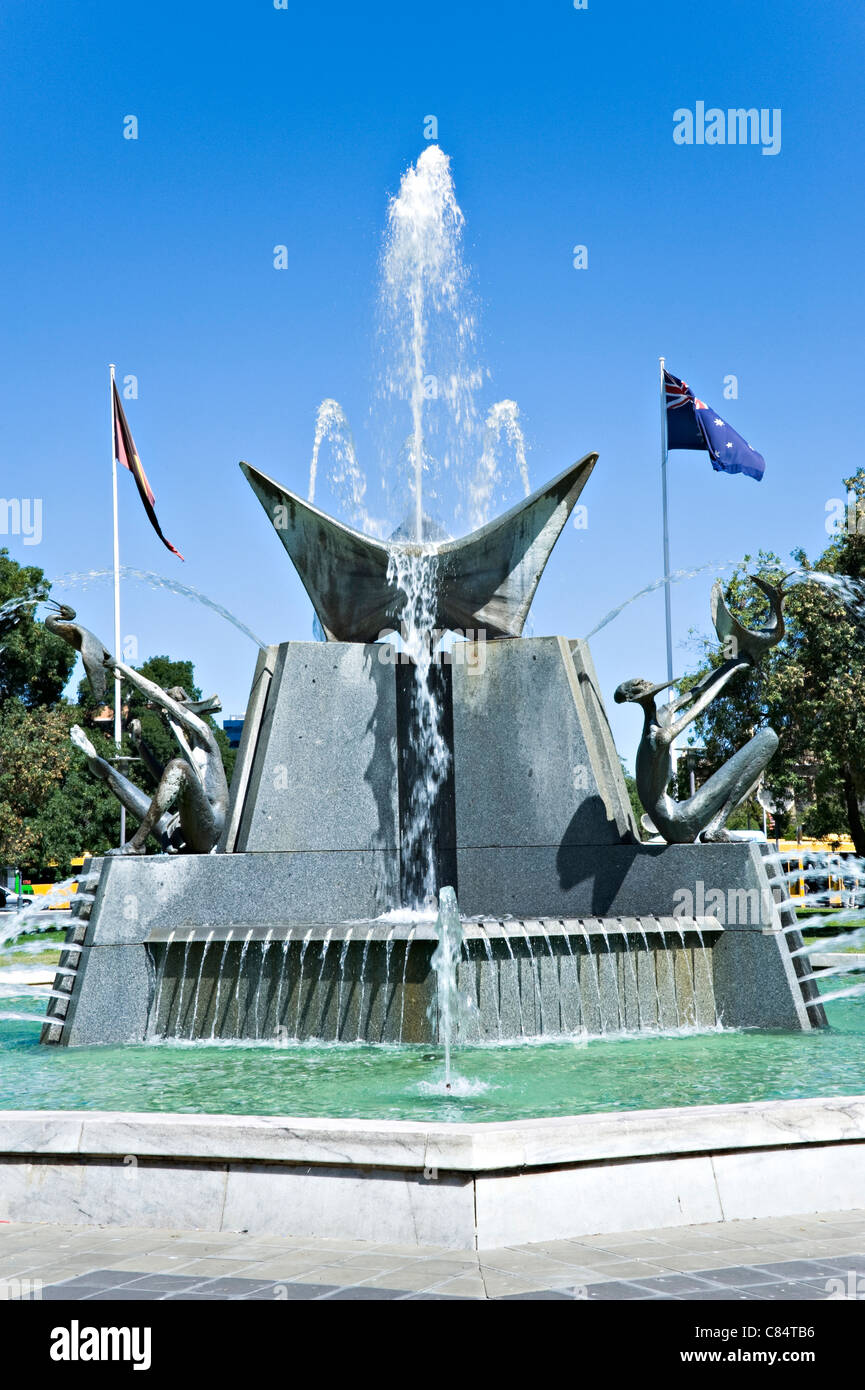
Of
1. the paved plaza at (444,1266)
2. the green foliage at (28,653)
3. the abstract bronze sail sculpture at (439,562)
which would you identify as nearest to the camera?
the paved plaza at (444,1266)

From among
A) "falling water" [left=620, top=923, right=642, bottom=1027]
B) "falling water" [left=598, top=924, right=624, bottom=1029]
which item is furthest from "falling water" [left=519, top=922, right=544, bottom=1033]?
"falling water" [left=620, top=923, right=642, bottom=1027]

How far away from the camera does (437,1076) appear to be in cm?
780

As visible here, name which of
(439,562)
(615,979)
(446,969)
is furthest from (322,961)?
(439,562)

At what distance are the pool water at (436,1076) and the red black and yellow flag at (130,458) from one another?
15420mm

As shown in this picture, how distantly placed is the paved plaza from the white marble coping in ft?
1.05

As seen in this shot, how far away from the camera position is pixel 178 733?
37.9 feet

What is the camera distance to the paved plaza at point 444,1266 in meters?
4.55

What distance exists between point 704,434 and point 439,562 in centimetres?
1115

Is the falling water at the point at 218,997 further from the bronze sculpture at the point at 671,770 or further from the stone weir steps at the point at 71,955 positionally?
the bronze sculpture at the point at 671,770

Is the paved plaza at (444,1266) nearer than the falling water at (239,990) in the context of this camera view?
Yes

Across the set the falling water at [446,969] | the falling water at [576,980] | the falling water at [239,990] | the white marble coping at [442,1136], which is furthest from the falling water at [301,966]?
the white marble coping at [442,1136]

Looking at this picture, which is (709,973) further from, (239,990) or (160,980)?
(160,980)

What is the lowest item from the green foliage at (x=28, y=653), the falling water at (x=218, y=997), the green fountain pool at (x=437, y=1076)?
the green fountain pool at (x=437, y=1076)
